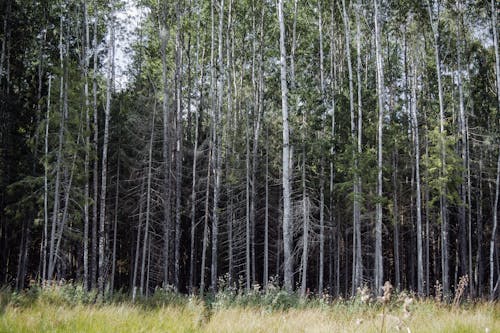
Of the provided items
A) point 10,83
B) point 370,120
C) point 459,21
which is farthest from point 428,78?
point 10,83

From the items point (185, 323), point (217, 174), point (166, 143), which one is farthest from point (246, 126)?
point (185, 323)

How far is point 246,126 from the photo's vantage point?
21141 millimetres

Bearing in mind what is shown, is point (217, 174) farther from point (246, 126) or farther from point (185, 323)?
point (185, 323)

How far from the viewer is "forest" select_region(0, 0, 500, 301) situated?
57.1 ft

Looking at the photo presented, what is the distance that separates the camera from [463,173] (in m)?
19.8

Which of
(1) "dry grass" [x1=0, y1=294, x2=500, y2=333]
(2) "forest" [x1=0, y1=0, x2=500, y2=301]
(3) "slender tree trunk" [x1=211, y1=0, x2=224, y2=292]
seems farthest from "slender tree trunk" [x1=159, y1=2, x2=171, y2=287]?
(1) "dry grass" [x1=0, y1=294, x2=500, y2=333]

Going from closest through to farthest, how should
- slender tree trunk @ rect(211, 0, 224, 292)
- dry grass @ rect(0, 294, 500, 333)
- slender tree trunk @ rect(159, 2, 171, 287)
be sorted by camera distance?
dry grass @ rect(0, 294, 500, 333) < slender tree trunk @ rect(159, 2, 171, 287) < slender tree trunk @ rect(211, 0, 224, 292)

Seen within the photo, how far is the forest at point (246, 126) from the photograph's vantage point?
17406mm

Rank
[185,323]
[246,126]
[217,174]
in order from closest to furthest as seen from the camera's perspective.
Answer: [185,323]
[217,174]
[246,126]

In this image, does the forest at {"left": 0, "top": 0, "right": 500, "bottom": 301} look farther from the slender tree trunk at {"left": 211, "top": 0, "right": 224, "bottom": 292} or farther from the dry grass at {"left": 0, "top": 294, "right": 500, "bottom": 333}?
the dry grass at {"left": 0, "top": 294, "right": 500, "bottom": 333}

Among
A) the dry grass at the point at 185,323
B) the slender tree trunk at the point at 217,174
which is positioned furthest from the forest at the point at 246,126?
the dry grass at the point at 185,323

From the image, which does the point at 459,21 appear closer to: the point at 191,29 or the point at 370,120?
the point at 370,120

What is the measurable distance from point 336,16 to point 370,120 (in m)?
5.73

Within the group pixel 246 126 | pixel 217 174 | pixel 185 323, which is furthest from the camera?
pixel 246 126
